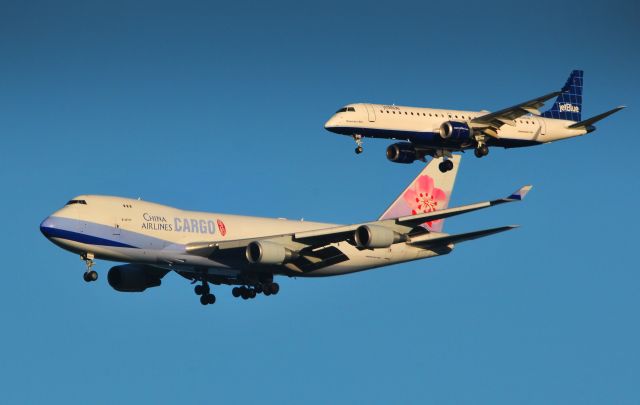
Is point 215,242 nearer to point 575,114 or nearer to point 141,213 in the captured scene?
point 141,213

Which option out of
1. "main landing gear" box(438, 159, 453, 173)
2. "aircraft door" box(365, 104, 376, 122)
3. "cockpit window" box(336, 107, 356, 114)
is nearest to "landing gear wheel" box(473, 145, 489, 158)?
"main landing gear" box(438, 159, 453, 173)

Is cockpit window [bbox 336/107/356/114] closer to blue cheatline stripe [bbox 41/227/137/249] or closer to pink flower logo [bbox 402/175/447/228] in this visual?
pink flower logo [bbox 402/175/447/228]

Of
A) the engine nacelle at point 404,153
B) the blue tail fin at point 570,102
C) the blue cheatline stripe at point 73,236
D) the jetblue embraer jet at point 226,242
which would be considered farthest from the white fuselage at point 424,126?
the blue cheatline stripe at point 73,236

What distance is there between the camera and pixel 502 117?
256 ft

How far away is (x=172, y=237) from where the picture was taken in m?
70.7

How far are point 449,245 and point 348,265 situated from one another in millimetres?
5836

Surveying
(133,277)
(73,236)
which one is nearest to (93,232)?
(73,236)

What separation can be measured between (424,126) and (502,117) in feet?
15.3

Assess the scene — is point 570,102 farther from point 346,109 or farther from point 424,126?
point 346,109

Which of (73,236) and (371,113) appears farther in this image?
(371,113)

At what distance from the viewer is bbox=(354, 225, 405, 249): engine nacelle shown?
229 feet

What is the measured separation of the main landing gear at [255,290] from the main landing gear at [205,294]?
1236 mm

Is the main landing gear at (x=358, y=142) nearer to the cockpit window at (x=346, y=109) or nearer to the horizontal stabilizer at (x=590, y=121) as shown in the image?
the cockpit window at (x=346, y=109)

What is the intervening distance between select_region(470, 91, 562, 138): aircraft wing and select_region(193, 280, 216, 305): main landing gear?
58.5ft
